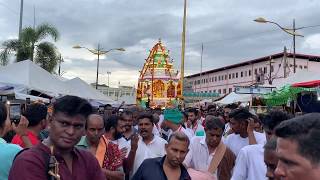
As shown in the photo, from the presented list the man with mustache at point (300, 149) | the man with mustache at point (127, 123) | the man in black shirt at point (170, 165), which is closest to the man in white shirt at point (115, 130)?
the man with mustache at point (127, 123)

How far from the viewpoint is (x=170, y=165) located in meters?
4.74

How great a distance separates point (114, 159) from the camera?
5.04 metres

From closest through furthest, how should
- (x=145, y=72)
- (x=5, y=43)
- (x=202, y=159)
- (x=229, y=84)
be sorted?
1. (x=202, y=159)
2. (x=5, y=43)
3. (x=145, y=72)
4. (x=229, y=84)

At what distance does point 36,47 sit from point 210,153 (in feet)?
78.3

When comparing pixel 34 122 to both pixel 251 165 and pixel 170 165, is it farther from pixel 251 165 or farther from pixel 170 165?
pixel 251 165

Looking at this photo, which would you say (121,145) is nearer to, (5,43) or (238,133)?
(238,133)

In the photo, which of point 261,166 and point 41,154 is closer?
point 41,154

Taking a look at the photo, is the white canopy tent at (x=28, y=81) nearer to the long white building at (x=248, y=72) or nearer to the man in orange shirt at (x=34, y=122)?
the man in orange shirt at (x=34, y=122)

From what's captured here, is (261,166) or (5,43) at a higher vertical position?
(5,43)

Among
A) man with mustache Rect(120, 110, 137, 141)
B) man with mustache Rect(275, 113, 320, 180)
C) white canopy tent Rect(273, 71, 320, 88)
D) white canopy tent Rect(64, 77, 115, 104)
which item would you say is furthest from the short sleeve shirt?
white canopy tent Rect(64, 77, 115, 104)

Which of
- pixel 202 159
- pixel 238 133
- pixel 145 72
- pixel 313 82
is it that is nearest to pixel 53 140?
pixel 202 159

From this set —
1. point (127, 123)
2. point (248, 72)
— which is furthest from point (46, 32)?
point (248, 72)

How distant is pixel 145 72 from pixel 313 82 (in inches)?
Result: 1303

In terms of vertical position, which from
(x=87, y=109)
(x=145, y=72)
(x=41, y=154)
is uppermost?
(x=145, y=72)
